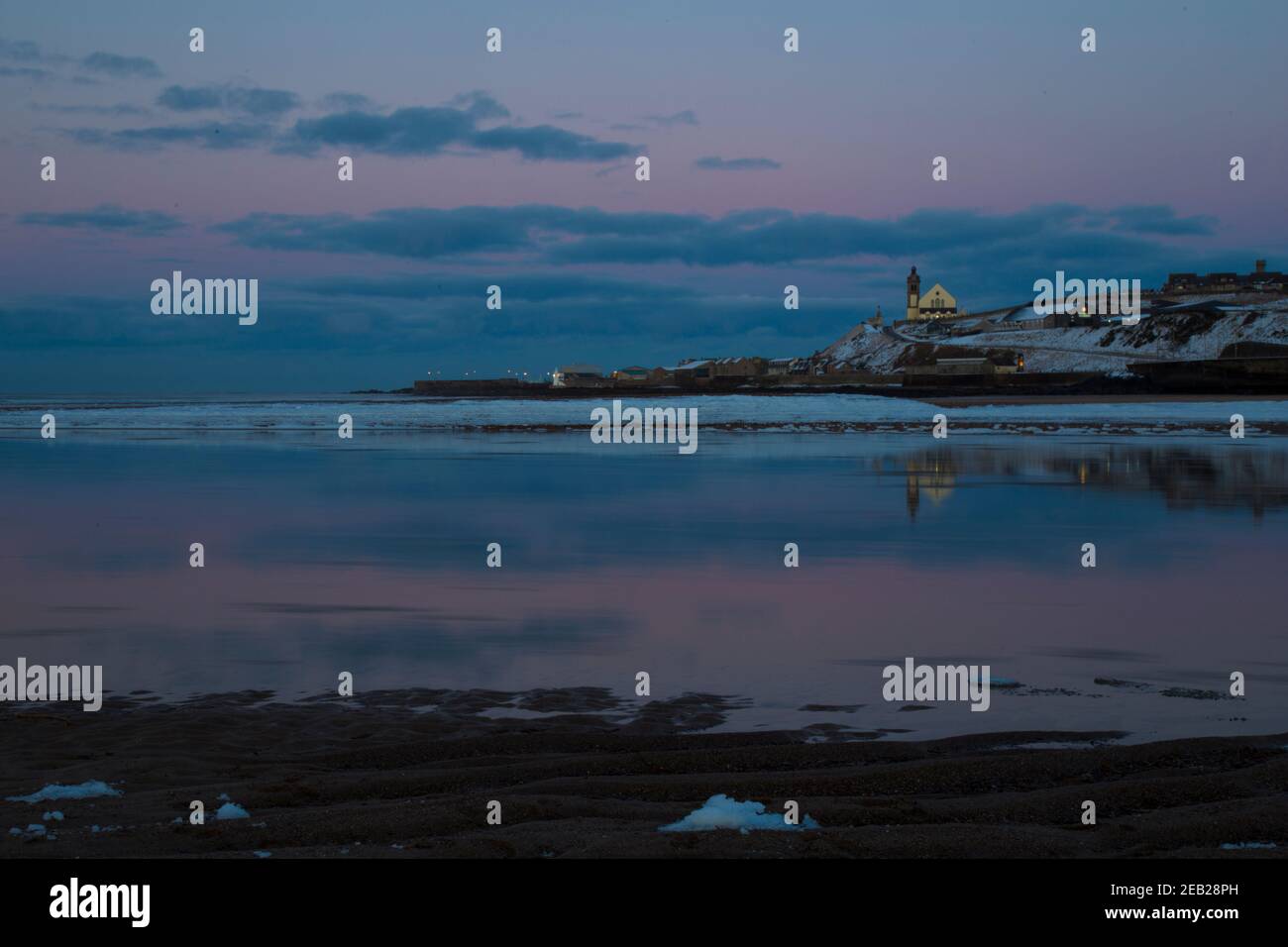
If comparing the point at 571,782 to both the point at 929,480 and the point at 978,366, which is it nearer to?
the point at 929,480

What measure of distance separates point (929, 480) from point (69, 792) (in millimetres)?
23165

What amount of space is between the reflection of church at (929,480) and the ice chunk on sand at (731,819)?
14822mm

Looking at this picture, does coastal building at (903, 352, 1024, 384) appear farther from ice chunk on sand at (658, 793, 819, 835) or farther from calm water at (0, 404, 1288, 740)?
ice chunk on sand at (658, 793, 819, 835)

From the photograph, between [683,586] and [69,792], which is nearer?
[69,792]

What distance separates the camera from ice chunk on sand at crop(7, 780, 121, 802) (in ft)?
20.6

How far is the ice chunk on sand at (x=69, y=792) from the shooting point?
6266 mm

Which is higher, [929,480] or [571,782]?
[929,480]

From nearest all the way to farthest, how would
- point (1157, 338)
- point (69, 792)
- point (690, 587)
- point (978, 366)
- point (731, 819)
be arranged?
point (731, 819) → point (69, 792) → point (690, 587) → point (978, 366) → point (1157, 338)

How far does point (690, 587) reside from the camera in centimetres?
1345

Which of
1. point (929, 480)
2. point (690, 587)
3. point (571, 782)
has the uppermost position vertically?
point (929, 480)

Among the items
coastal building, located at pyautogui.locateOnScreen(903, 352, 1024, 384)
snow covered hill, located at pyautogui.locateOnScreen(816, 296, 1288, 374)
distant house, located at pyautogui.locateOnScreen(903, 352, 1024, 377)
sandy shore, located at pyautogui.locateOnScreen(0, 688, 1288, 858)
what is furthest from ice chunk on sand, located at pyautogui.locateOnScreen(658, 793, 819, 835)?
distant house, located at pyautogui.locateOnScreen(903, 352, 1024, 377)

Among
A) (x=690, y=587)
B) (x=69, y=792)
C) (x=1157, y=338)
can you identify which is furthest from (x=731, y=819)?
(x=1157, y=338)

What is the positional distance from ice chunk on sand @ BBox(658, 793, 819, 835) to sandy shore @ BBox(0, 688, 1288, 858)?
4.3 inches
